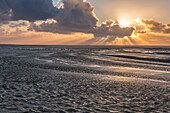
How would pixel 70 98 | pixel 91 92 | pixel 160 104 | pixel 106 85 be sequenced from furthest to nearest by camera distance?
pixel 106 85 < pixel 91 92 < pixel 70 98 < pixel 160 104

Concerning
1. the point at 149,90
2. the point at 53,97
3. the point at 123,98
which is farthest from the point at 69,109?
the point at 149,90

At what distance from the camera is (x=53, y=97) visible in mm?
28922

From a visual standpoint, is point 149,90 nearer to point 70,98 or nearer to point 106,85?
point 106,85

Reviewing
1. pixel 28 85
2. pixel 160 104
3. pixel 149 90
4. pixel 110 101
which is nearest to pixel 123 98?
pixel 110 101

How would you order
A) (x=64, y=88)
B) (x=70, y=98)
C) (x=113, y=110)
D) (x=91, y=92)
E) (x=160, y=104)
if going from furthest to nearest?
1. (x=64, y=88)
2. (x=91, y=92)
3. (x=70, y=98)
4. (x=160, y=104)
5. (x=113, y=110)

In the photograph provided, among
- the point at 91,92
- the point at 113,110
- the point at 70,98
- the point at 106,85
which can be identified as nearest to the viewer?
the point at 113,110

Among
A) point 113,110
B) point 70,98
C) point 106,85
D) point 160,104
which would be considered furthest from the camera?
point 106,85

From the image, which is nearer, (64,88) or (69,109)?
(69,109)

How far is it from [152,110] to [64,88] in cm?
1311

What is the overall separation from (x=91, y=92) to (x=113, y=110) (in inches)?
330

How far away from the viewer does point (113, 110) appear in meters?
23.9

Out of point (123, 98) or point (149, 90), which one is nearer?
point (123, 98)

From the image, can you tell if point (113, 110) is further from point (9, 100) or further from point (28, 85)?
point (28, 85)

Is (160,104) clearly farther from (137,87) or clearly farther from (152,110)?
(137,87)
